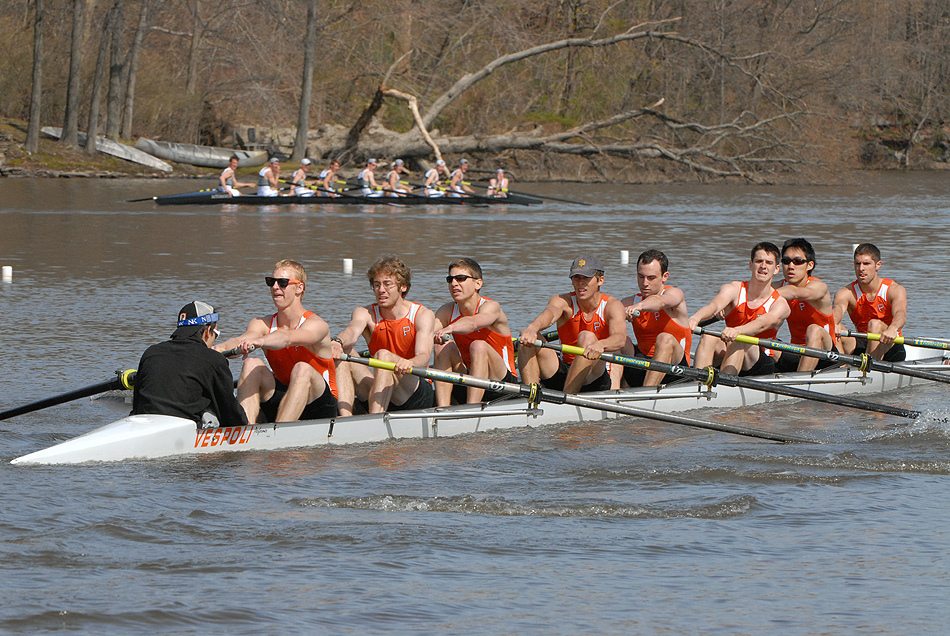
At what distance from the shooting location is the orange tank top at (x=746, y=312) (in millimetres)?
9664

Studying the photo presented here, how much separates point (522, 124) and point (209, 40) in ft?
42.8

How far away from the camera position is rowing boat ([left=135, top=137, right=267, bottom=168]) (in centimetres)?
4369

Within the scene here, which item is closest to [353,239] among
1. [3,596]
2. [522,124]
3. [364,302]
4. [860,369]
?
[364,302]

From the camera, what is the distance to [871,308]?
35.1ft

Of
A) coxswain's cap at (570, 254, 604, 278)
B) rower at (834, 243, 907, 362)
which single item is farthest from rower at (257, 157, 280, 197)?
coxswain's cap at (570, 254, 604, 278)

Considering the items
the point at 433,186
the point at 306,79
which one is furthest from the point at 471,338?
the point at 306,79

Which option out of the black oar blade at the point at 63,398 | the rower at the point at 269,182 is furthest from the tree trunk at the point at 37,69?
the black oar blade at the point at 63,398

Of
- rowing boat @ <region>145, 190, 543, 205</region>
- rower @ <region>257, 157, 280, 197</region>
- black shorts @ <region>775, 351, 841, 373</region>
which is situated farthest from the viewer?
rower @ <region>257, 157, 280, 197</region>

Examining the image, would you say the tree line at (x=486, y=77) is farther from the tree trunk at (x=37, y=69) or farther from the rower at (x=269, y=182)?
the rower at (x=269, y=182)

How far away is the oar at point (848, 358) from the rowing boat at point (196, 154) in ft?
117

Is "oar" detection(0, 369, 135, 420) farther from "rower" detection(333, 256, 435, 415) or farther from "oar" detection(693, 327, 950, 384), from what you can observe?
"oar" detection(693, 327, 950, 384)

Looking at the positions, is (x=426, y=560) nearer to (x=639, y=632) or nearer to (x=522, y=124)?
(x=639, y=632)

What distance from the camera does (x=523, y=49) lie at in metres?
42.9

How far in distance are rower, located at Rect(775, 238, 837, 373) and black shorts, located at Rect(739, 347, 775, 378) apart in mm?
180
